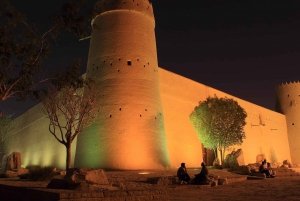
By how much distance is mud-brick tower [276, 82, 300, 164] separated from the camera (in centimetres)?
3828

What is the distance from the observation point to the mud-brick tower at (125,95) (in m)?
17.5

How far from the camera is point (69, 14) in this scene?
1039cm

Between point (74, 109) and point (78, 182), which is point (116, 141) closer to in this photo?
point (74, 109)

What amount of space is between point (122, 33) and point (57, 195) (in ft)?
49.3

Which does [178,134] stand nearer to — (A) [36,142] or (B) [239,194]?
(A) [36,142]

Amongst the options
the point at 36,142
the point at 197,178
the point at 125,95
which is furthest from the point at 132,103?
the point at 36,142

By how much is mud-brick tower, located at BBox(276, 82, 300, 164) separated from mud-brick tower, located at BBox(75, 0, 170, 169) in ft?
80.9

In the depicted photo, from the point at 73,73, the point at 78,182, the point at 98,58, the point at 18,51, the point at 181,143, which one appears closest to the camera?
the point at 78,182

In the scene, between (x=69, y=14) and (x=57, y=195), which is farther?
(x=69, y=14)

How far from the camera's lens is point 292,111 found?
38.7 metres

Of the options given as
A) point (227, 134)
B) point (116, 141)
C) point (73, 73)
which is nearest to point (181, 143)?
point (227, 134)

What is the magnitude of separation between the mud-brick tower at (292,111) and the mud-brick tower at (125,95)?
24657 millimetres

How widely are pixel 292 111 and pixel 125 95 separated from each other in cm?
2762

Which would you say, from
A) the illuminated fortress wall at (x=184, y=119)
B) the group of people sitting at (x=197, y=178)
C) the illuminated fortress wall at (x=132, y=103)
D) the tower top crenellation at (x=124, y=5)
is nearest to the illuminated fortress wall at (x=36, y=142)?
the illuminated fortress wall at (x=132, y=103)
